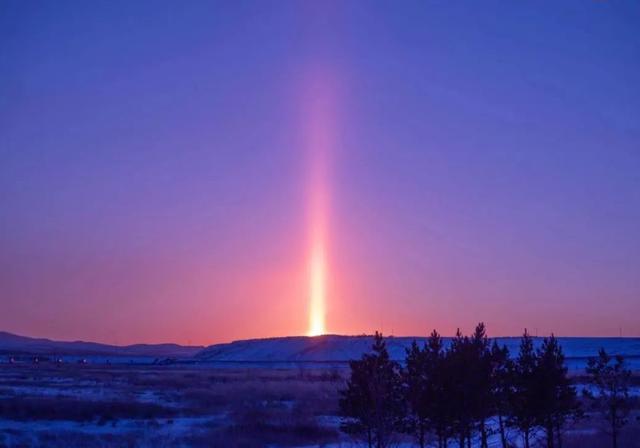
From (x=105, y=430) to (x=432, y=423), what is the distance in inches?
906

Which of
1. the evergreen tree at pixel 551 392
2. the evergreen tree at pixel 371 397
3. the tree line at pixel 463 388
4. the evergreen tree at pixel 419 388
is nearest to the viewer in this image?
the evergreen tree at pixel 371 397

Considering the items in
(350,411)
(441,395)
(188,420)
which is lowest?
(188,420)

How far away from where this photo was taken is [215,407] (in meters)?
55.1

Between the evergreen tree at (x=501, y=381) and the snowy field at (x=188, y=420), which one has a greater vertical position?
the evergreen tree at (x=501, y=381)

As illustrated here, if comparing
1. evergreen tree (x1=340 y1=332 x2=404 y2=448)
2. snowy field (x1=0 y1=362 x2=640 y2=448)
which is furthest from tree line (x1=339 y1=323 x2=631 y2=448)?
snowy field (x1=0 y1=362 x2=640 y2=448)

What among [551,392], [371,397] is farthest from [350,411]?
[551,392]

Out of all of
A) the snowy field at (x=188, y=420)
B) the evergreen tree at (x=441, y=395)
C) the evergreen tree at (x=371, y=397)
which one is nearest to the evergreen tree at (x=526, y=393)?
the evergreen tree at (x=441, y=395)

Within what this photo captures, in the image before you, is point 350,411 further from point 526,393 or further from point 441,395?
point 526,393

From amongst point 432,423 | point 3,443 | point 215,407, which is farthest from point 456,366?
point 215,407

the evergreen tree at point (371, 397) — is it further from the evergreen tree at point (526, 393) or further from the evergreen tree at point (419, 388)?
the evergreen tree at point (526, 393)

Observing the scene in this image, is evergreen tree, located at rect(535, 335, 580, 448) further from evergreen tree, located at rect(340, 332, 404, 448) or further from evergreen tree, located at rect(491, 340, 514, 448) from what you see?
evergreen tree, located at rect(340, 332, 404, 448)

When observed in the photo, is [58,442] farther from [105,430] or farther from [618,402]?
[618,402]

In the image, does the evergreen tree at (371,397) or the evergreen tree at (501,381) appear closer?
the evergreen tree at (371,397)

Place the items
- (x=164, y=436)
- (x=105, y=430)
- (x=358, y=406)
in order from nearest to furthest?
(x=358, y=406), (x=164, y=436), (x=105, y=430)
